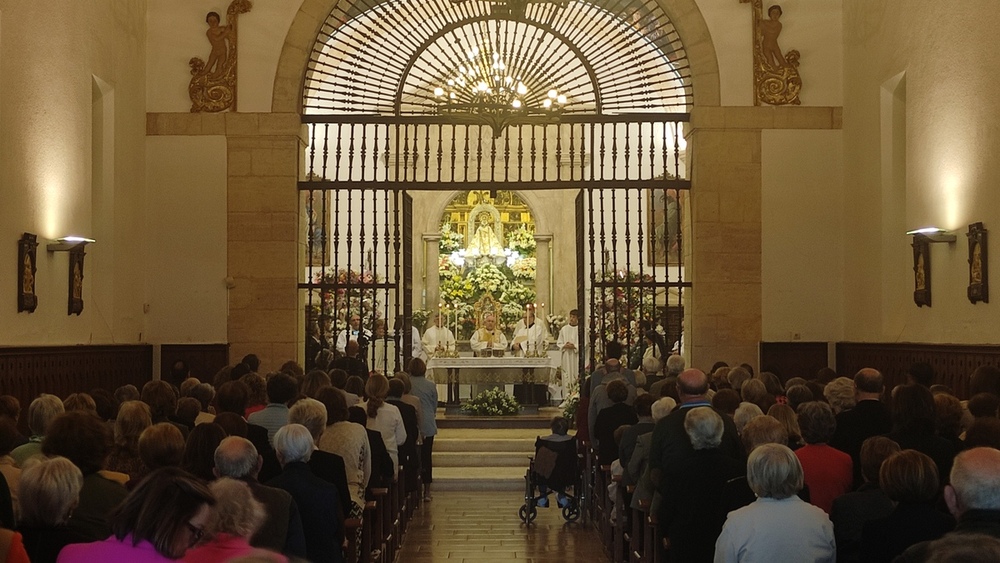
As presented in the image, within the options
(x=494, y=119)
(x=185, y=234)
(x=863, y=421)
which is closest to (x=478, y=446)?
(x=494, y=119)

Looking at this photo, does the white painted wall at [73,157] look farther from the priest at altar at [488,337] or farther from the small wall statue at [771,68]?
the small wall statue at [771,68]

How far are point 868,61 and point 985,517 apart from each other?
1041 cm

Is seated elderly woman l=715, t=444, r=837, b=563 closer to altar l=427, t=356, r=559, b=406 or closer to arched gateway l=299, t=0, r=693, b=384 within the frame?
arched gateway l=299, t=0, r=693, b=384

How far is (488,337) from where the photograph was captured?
59.3 feet

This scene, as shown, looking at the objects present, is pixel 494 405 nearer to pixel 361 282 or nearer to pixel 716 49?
pixel 361 282

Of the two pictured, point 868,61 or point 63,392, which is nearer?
point 63,392

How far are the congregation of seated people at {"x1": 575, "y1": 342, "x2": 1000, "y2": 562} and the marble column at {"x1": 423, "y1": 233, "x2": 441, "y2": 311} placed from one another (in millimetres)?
12736

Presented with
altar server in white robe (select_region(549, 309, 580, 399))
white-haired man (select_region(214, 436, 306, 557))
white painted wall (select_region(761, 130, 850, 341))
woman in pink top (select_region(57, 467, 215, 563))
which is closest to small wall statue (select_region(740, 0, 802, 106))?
white painted wall (select_region(761, 130, 850, 341))

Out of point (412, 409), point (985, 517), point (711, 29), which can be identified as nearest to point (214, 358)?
point (412, 409)

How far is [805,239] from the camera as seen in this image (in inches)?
567

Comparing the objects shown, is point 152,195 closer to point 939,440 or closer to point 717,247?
point 717,247

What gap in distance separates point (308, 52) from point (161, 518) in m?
11.9

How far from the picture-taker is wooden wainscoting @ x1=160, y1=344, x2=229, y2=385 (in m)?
14.1

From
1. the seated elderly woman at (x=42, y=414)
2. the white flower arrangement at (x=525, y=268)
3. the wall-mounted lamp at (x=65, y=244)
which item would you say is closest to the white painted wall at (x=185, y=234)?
the wall-mounted lamp at (x=65, y=244)
